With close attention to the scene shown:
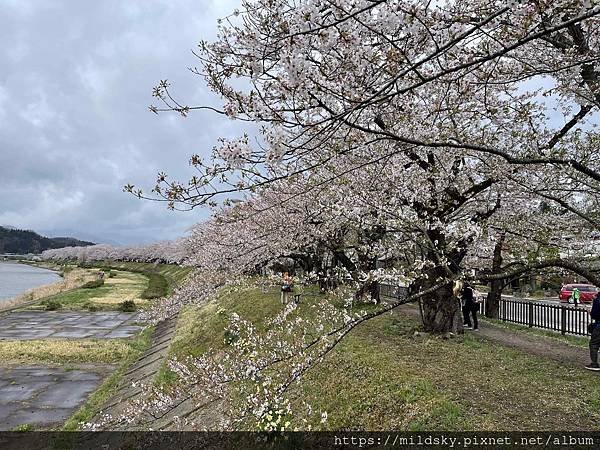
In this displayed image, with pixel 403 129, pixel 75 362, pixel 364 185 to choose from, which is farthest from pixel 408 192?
pixel 75 362

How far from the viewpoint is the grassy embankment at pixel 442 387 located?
21.4ft

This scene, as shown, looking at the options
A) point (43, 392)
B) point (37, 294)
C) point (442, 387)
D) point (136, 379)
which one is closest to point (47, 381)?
point (43, 392)

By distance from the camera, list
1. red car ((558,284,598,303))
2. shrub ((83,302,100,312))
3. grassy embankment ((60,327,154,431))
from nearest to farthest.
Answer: grassy embankment ((60,327,154,431)) < red car ((558,284,598,303)) < shrub ((83,302,100,312))

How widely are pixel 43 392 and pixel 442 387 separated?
15.0m

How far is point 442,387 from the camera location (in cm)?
776

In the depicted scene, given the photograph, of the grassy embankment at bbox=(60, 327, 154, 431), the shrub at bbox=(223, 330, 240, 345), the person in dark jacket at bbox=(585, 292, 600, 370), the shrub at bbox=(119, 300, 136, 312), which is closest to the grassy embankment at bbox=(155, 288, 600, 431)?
the person in dark jacket at bbox=(585, 292, 600, 370)

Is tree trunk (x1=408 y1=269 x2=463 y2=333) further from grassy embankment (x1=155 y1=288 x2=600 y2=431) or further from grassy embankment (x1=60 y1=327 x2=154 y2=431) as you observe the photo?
grassy embankment (x1=60 y1=327 x2=154 y2=431)

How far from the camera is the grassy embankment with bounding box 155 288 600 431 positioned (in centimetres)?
652

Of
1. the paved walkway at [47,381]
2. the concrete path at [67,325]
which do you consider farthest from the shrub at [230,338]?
the concrete path at [67,325]

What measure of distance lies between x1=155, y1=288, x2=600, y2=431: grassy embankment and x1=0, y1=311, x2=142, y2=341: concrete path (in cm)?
2133

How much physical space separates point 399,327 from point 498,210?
445cm

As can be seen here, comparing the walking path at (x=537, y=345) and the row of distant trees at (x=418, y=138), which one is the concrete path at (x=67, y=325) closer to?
the row of distant trees at (x=418, y=138)

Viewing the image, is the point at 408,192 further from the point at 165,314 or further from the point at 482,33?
the point at 165,314

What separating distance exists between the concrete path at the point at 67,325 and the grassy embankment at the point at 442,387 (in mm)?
21334
